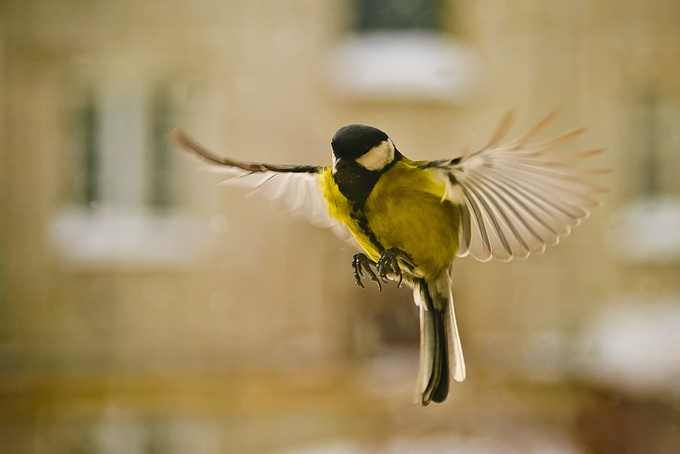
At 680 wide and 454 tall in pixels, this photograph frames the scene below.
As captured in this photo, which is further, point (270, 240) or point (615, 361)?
point (270, 240)

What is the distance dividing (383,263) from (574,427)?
114 cm

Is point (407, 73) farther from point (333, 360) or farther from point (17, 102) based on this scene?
point (17, 102)

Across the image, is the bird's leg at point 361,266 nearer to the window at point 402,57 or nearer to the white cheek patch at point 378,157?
the white cheek patch at point 378,157

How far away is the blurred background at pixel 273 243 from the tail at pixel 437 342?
0.93 m

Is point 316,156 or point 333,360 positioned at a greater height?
point 316,156

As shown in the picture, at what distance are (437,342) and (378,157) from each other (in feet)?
0.37

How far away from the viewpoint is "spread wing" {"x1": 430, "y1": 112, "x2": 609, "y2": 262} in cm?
28

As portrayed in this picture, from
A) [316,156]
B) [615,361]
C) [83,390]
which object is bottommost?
[83,390]

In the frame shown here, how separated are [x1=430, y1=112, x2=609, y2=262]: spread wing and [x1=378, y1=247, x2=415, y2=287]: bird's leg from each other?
3 centimetres

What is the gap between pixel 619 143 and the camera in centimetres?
133

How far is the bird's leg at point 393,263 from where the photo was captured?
336mm

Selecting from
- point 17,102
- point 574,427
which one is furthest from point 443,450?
point 17,102

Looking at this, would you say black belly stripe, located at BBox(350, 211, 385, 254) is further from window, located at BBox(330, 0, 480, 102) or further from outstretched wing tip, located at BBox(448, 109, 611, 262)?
window, located at BBox(330, 0, 480, 102)

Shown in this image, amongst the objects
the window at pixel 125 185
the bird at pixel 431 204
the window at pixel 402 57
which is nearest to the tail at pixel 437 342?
the bird at pixel 431 204
